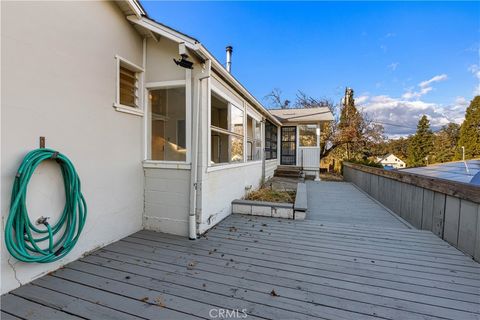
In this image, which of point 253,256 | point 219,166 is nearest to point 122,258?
point 253,256

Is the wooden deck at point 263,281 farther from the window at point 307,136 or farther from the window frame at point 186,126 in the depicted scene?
the window at point 307,136

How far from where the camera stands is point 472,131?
23.1m

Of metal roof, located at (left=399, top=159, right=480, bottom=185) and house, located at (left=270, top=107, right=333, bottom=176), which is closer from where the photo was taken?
metal roof, located at (left=399, top=159, right=480, bottom=185)

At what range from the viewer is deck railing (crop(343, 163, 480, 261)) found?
8.57 ft

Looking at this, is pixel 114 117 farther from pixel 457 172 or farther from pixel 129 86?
pixel 457 172

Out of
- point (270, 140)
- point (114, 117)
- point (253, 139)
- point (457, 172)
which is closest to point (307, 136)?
point (270, 140)

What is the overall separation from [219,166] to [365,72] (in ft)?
63.1

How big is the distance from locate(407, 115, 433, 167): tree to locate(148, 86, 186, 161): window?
136 feet

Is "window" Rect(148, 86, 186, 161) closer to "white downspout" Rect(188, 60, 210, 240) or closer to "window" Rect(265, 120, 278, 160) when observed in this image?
"white downspout" Rect(188, 60, 210, 240)

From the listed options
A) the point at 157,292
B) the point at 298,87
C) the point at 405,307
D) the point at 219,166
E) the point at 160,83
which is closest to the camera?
the point at 405,307

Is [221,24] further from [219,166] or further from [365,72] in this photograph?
[365,72]

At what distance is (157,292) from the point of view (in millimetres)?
2033

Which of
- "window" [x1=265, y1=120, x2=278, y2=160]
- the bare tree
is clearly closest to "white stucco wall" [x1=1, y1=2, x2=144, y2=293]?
"window" [x1=265, y1=120, x2=278, y2=160]

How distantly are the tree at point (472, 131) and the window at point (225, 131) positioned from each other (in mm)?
29070
